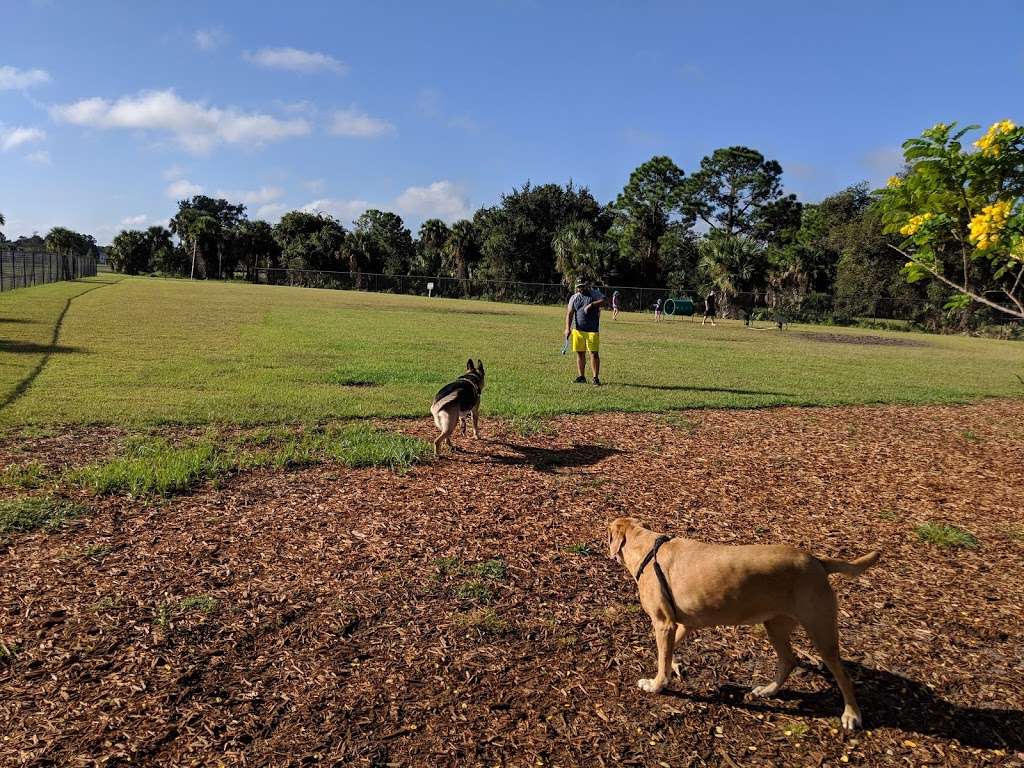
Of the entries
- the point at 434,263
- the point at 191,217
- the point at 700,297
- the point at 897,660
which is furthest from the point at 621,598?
the point at 191,217

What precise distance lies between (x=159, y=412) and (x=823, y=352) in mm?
21464

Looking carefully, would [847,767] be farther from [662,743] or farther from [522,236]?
[522,236]

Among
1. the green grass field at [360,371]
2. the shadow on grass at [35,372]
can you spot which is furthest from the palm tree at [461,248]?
the shadow on grass at [35,372]

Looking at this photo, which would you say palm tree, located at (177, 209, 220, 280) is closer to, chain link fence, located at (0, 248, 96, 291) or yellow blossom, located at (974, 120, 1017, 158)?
chain link fence, located at (0, 248, 96, 291)

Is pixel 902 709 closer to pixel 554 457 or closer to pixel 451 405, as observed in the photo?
pixel 554 457

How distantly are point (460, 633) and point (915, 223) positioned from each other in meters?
3.86

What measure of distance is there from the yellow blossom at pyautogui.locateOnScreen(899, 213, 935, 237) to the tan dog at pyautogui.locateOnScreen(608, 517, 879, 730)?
2.40 metres

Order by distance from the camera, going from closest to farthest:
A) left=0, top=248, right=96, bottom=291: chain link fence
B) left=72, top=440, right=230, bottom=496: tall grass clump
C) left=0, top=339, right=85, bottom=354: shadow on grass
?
left=72, top=440, right=230, bottom=496: tall grass clump, left=0, top=339, right=85, bottom=354: shadow on grass, left=0, top=248, right=96, bottom=291: chain link fence

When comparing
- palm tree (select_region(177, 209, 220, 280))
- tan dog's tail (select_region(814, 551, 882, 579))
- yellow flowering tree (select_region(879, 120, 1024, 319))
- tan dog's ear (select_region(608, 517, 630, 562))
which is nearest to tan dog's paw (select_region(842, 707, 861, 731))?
tan dog's tail (select_region(814, 551, 882, 579))

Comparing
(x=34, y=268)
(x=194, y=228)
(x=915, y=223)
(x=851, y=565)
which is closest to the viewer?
(x=851, y=565)

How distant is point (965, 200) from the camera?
397 centimetres

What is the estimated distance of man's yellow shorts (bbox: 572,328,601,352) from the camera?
1163cm

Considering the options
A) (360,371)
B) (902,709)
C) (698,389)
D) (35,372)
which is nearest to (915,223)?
(902,709)

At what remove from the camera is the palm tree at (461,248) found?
218 ft
